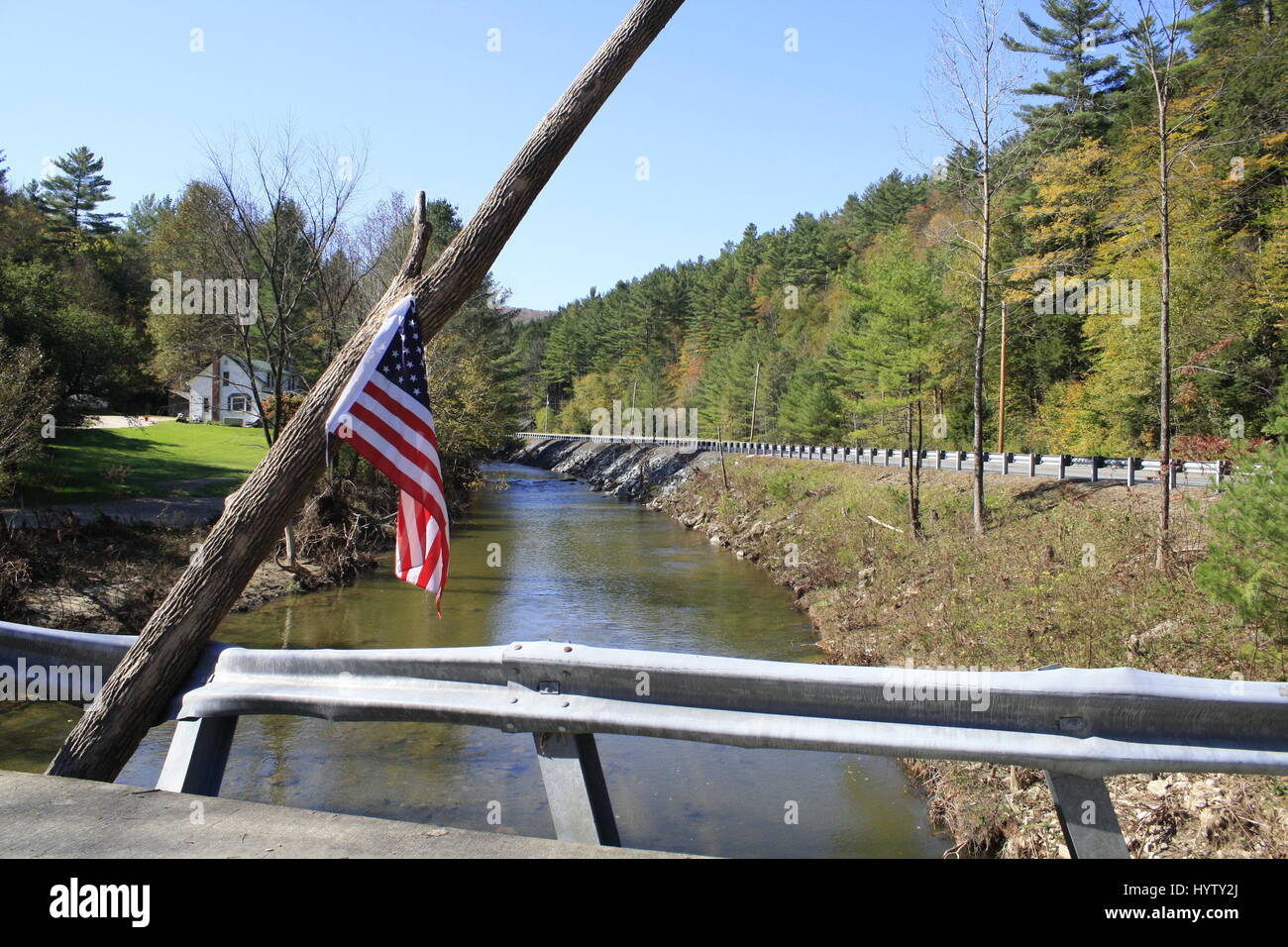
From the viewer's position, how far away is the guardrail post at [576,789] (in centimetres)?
315

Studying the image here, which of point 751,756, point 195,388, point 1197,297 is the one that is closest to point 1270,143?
point 1197,297

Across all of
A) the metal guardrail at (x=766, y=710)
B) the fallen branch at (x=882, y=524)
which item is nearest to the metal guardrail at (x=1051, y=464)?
the fallen branch at (x=882, y=524)

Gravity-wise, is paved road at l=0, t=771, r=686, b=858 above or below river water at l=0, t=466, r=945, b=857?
above

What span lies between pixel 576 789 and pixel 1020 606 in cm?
1367

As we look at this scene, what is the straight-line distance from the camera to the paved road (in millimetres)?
2787

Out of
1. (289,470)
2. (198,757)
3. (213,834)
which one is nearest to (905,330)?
(289,470)

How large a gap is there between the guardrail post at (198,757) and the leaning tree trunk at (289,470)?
641 millimetres

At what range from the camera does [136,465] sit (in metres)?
30.0

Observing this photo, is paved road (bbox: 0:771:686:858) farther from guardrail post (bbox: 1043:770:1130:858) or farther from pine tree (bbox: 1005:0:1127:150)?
pine tree (bbox: 1005:0:1127:150)

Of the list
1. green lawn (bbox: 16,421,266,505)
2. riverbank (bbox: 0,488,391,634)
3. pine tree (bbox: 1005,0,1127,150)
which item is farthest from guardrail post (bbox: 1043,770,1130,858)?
pine tree (bbox: 1005,0,1127,150)

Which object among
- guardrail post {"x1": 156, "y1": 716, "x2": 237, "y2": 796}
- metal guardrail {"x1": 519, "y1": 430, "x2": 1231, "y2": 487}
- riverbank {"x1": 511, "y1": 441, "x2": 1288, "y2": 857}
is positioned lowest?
riverbank {"x1": 511, "y1": 441, "x2": 1288, "y2": 857}

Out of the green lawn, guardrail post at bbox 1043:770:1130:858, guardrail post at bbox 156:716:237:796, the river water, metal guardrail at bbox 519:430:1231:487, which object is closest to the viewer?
guardrail post at bbox 1043:770:1130:858

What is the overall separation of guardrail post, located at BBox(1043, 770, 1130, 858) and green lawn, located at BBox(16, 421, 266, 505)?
24.2 metres
